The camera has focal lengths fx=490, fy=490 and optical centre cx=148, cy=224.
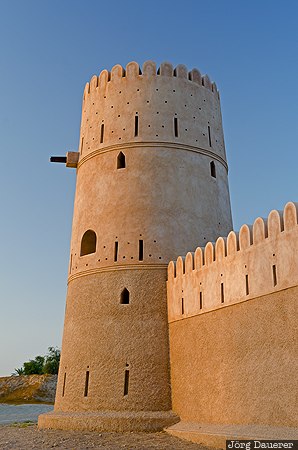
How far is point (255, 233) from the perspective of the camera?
8688mm

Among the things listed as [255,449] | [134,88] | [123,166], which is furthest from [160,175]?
[255,449]

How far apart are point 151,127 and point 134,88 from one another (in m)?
1.33

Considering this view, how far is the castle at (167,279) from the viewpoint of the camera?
8188 millimetres

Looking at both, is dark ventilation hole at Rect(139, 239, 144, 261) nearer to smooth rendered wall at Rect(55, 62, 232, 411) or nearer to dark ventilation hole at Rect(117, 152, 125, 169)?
smooth rendered wall at Rect(55, 62, 232, 411)

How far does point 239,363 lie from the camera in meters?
8.69

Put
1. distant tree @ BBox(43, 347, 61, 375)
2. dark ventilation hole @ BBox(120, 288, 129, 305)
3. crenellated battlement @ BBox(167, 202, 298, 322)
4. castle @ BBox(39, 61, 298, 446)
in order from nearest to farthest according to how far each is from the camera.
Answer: crenellated battlement @ BBox(167, 202, 298, 322), castle @ BBox(39, 61, 298, 446), dark ventilation hole @ BBox(120, 288, 129, 305), distant tree @ BBox(43, 347, 61, 375)

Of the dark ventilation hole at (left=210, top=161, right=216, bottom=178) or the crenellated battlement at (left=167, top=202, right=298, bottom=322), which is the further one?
the dark ventilation hole at (left=210, top=161, right=216, bottom=178)

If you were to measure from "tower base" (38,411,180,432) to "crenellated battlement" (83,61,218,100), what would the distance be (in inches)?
334

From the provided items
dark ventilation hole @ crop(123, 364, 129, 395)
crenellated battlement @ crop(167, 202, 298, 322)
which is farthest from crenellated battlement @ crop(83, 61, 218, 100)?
dark ventilation hole @ crop(123, 364, 129, 395)

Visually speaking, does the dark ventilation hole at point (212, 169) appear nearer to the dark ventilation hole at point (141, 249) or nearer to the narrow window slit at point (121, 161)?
the narrow window slit at point (121, 161)

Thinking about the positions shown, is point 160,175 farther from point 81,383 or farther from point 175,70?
point 81,383

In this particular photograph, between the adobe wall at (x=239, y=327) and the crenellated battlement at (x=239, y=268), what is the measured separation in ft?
0.05

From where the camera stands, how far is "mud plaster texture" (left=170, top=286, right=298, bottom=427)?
24.9 feet

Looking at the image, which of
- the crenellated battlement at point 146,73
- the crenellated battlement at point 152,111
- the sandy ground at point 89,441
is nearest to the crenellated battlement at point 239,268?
the sandy ground at point 89,441
